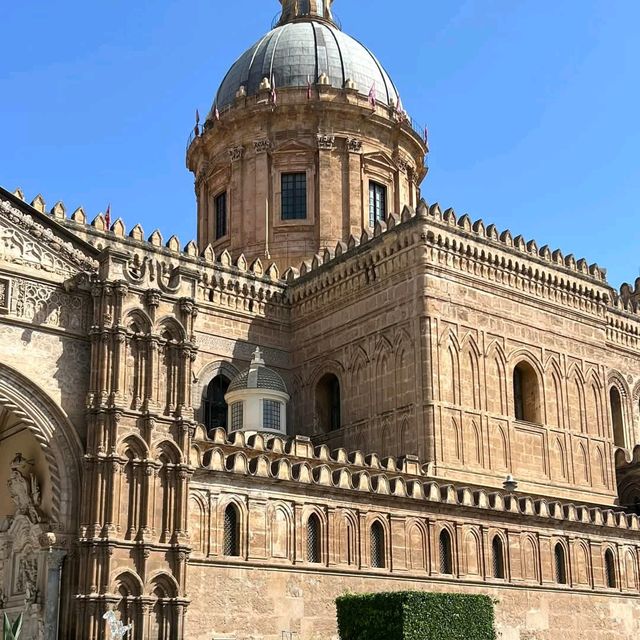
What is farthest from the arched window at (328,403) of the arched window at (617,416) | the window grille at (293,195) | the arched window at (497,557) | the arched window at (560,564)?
the arched window at (617,416)

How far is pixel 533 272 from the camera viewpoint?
31.6 meters

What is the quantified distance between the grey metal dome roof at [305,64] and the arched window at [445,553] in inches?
803

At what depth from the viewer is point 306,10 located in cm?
4534

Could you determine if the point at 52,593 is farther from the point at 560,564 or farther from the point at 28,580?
the point at 560,564

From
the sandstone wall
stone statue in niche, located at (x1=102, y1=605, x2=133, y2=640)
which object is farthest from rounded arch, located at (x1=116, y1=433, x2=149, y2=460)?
stone statue in niche, located at (x1=102, y1=605, x2=133, y2=640)

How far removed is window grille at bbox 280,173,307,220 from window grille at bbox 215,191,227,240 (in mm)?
2623

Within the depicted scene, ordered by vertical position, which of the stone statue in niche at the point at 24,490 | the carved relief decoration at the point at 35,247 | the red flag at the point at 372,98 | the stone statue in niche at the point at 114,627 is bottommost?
the stone statue in niche at the point at 114,627

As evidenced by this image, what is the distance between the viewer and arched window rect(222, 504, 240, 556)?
21.4m

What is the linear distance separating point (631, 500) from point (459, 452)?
8.67 meters

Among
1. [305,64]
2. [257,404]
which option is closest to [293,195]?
[305,64]

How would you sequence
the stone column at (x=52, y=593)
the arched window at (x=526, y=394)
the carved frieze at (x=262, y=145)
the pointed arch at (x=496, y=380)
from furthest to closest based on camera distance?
the carved frieze at (x=262, y=145) < the arched window at (x=526, y=394) < the pointed arch at (x=496, y=380) < the stone column at (x=52, y=593)

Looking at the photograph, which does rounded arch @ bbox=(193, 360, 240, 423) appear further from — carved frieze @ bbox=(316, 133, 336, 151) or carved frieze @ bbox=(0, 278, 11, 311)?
carved frieze @ bbox=(0, 278, 11, 311)

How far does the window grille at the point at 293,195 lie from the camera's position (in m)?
38.8

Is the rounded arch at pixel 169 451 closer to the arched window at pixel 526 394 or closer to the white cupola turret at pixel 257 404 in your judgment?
the white cupola turret at pixel 257 404
